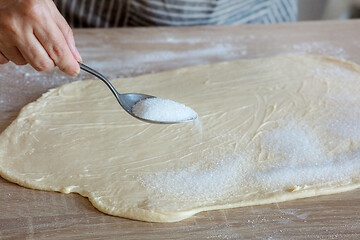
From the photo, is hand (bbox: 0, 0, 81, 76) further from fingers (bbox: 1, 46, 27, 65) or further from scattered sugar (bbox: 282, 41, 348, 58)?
scattered sugar (bbox: 282, 41, 348, 58)

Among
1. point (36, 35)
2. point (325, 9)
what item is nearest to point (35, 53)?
point (36, 35)

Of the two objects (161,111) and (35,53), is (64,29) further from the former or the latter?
(161,111)

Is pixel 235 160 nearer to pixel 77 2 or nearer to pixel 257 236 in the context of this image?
pixel 257 236

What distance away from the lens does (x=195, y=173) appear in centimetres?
109

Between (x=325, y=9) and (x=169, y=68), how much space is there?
6.07ft

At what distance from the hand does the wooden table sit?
33cm

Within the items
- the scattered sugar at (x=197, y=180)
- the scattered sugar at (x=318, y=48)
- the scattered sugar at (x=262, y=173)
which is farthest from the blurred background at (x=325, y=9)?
the scattered sugar at (x=197, y=180)

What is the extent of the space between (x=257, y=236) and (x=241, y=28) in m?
1.09

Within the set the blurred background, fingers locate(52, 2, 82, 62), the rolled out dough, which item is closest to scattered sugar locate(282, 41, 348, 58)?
the rolled out dough

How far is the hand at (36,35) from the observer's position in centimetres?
99

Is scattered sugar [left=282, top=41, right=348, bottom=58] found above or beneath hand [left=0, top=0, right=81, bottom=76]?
beneath

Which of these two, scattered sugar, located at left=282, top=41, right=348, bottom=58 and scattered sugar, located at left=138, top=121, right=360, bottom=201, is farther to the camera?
scattered sugar, located at left=282, top=41, right=348, bottom=58

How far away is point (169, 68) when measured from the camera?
158 centimetres

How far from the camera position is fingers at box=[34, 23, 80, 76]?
1.00 meters
